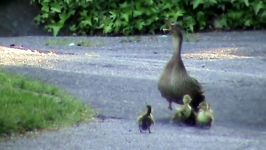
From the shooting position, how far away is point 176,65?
8734 millimetres

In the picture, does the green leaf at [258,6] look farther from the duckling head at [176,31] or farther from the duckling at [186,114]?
the duckling at [186,114]

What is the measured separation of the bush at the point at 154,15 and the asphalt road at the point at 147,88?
109cm

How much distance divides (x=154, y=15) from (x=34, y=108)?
957 cm

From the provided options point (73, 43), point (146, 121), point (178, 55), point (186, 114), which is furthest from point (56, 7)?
point (146, 121)

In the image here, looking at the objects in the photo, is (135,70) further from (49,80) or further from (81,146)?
(81,146)

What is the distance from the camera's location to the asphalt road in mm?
7875

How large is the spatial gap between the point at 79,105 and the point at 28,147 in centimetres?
171

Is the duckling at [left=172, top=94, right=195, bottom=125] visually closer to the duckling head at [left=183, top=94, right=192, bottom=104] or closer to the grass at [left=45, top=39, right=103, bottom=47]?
the duckling head at [left=183, top=94, right=192, bottom=104]

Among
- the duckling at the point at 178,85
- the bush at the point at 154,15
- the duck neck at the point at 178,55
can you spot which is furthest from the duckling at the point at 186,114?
the bush at the point at 154,15

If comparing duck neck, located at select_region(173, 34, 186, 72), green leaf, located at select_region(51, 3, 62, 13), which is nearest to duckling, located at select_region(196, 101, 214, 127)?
duck neck, located at select_region(173, 34, 186, 72)

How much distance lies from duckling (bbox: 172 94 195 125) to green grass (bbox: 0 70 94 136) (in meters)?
0.89

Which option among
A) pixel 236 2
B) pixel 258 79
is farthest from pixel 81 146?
pixel 236 2

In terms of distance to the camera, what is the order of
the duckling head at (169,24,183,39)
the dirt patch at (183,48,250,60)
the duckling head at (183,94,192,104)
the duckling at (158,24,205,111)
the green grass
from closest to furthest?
the green grass
the duckling head at (183,94,192,104)
the duckling at (158,24,205,111)
the duckling head at (169,24,183,39)
the dirt patch at (183,48,250,60)

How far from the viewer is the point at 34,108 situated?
8.73 metres
